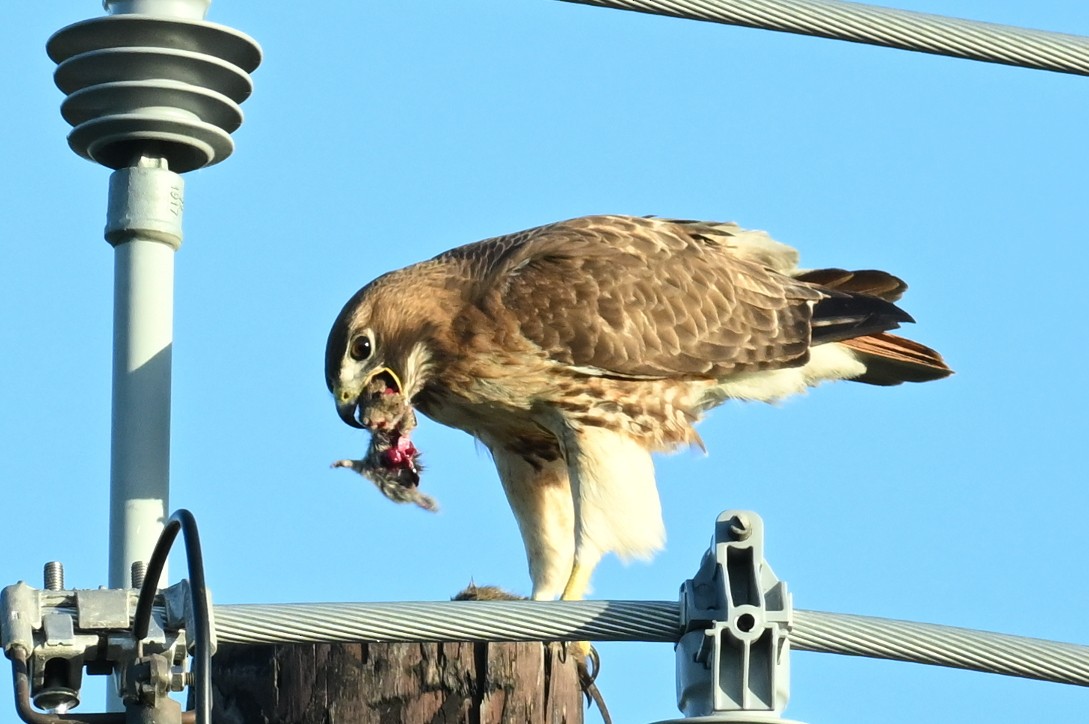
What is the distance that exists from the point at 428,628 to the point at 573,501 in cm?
371

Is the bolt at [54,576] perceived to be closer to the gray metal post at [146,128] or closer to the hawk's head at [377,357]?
the gray metal post at [146,128]

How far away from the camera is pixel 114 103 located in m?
4.74

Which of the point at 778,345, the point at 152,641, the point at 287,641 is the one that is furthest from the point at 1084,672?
the point at 778,345

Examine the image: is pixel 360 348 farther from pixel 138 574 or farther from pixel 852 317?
pixel 138 574

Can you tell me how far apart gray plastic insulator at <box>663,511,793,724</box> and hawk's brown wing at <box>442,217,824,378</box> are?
3.65 m

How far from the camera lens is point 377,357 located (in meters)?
7.12

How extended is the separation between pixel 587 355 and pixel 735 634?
12.5 feet

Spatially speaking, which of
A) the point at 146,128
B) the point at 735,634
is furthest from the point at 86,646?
the point at 146,128

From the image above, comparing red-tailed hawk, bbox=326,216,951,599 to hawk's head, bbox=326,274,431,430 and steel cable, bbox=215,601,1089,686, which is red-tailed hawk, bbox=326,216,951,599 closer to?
hawk's head, bbox=326,274,431,430

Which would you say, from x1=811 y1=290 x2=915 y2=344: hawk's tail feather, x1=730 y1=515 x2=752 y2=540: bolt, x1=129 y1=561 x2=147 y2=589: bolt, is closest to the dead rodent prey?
x1=811 y1=290 x2=915 y2=344: hawk's tail feather

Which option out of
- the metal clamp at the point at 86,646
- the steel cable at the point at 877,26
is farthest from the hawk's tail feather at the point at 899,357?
the metal clamp at the point at 86,646

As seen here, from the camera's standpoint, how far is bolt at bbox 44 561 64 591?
344 cm

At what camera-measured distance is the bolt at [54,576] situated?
3.44m

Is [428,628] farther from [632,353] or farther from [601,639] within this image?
[632,353]
